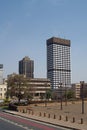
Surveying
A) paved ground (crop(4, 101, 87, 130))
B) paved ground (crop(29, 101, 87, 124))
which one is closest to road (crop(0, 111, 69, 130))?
paved ground (crop(4, 101, 87, 130))

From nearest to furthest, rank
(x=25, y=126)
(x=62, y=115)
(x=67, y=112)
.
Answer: (x=25, y=126)
(x=62, y=115)
(x=67, y=112)

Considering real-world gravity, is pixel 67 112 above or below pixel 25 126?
below

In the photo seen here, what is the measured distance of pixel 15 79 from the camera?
8856cm

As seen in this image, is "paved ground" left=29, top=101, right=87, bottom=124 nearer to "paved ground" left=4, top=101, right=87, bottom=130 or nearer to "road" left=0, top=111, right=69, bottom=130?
"paved ground" left=4, top=101, right=87, bottom=130

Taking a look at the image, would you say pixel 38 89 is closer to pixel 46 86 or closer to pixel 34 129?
pixel 46 86

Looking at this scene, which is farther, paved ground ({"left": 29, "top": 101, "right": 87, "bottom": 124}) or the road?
paved ground ({"left": 29, "top": 101, "right": 87, "bottom": 124})

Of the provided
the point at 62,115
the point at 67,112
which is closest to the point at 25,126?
the point at 62,115

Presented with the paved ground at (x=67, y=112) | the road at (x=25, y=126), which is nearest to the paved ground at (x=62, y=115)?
the paved ground at (x=67, y=112)

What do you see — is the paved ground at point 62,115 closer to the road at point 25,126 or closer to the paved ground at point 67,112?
the paved ground at point 67,112

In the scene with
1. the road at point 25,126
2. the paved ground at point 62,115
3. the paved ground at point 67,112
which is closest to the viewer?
the road at point 25,126

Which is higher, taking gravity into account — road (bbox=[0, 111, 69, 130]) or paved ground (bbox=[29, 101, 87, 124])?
road (bbox=[0, 111, 69, 130])

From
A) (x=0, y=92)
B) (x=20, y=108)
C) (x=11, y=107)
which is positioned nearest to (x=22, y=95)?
(x=11, y=107)

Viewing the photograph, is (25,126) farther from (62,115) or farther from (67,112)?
(67,112)

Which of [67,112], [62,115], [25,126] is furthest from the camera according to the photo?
[67,112]
